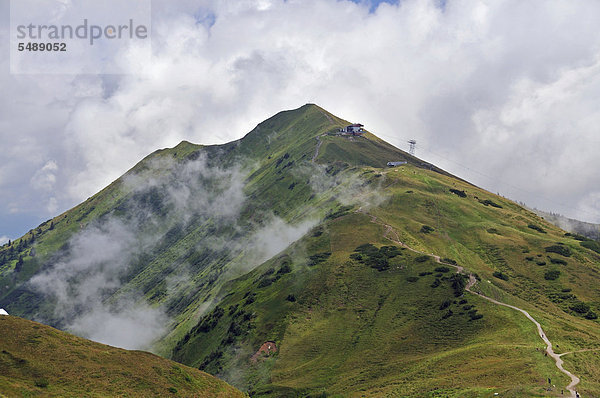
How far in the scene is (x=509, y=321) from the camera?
354 feet

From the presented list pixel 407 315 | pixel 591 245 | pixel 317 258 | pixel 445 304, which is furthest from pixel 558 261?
pixel 317 258

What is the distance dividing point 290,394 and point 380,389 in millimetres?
22597

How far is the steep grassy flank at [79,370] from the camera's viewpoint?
68.1m

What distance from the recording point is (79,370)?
74500 mm

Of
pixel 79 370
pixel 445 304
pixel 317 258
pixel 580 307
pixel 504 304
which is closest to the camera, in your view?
pixel 79 370

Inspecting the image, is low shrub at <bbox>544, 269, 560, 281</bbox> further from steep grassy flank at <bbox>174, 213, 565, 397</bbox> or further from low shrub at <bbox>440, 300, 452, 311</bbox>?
low shrub at <bbox>440, 300, 452, 311</bbox>

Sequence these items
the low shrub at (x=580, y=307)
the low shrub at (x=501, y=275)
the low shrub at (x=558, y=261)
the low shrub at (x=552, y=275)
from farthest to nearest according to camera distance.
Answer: the low shrub at (x=558, y=261) → the low shrub at (x=501, y=275) → the low shrub at (x=552, y=275) → the low shrub at (x=580, y=307)

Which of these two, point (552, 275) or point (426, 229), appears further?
point (426, 229)

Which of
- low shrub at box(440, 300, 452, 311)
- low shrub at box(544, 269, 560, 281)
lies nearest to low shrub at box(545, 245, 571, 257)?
low shrub at box(544, 269, 560, 281)

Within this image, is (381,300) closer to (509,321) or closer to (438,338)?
(438,338)

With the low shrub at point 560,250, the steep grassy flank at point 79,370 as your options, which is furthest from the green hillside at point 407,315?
the steep grassy flank at point 79,370

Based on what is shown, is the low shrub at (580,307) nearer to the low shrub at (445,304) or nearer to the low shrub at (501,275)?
the low shrub at (501,275)

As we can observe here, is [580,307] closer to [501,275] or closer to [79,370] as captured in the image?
[501,275]

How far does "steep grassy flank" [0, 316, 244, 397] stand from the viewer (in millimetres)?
68125
